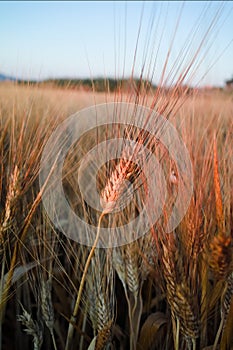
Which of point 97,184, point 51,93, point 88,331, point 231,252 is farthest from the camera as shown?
point 51,93

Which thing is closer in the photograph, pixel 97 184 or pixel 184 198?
pixel 184 198

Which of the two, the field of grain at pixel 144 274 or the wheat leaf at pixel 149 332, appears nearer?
the field of grain at pixel 144 274

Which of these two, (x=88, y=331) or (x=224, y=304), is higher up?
(x=224, y=304)

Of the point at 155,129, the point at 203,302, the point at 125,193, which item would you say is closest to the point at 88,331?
the point at 203,302

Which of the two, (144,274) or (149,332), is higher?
(144,274)

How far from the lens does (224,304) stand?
0.85 m

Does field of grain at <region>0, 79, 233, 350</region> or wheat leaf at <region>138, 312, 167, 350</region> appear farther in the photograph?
wheat leaf at <region>138, 312, 167, 350</region>

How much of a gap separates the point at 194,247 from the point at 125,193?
18 cm

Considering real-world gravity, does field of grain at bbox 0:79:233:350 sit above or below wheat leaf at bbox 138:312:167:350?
above

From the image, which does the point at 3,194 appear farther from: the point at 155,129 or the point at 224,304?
the point at 224,304

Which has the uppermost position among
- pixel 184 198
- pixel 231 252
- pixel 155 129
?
pixel 155 129

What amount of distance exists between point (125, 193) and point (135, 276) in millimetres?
253

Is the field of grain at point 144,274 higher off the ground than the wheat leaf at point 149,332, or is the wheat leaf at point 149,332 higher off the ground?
the field of grain at point 144,274

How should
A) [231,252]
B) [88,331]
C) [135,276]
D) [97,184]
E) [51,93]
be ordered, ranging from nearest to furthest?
[231,252] → [135,276] → [88,331] → [97,184] → [51,93]
